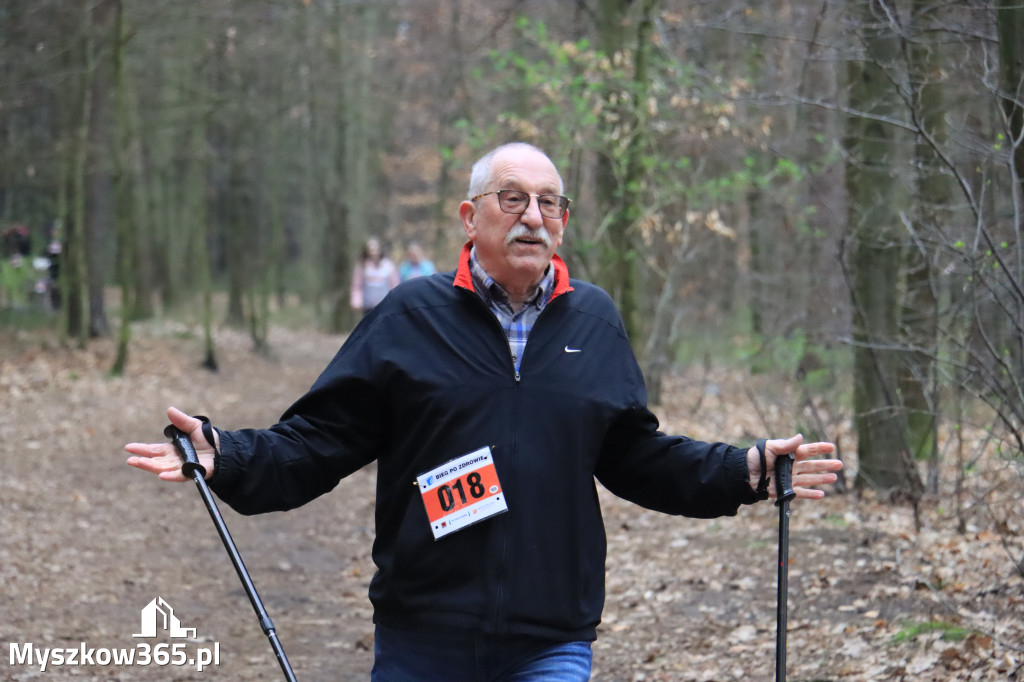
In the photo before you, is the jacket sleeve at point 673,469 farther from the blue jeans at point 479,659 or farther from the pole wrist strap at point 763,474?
the blue jeans at point 479,659

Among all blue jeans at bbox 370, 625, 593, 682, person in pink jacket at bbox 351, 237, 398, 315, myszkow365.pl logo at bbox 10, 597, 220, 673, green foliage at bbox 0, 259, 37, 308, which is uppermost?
blue jeans at bbox 370, 625, 593, 682

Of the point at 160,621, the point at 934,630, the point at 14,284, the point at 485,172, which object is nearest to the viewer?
the point at 485,172

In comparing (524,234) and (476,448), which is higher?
(524,234)

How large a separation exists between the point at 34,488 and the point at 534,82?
7.19 meters

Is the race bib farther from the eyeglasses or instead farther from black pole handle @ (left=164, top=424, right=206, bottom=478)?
the eyeglasses

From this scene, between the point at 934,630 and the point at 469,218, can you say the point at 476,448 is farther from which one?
the point at 934,630

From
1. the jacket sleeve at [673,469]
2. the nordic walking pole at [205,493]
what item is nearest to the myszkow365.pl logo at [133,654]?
the nordic walking pole at [205,493]

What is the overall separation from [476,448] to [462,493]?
14 cm

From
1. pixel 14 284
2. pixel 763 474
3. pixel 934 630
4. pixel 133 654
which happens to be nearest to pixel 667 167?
pixel 934 630

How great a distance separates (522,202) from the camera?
3.43 m

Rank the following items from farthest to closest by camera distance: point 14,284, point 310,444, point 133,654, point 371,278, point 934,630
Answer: point 14,284
point 371,278
point 133,654
point 934,630
point 310,444

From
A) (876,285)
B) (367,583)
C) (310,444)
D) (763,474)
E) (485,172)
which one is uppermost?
(485,172)

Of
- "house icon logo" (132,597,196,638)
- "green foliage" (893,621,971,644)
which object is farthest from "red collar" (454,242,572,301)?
"house icon logo" (132,597,196,638)

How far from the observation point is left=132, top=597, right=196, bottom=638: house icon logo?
272 inches
